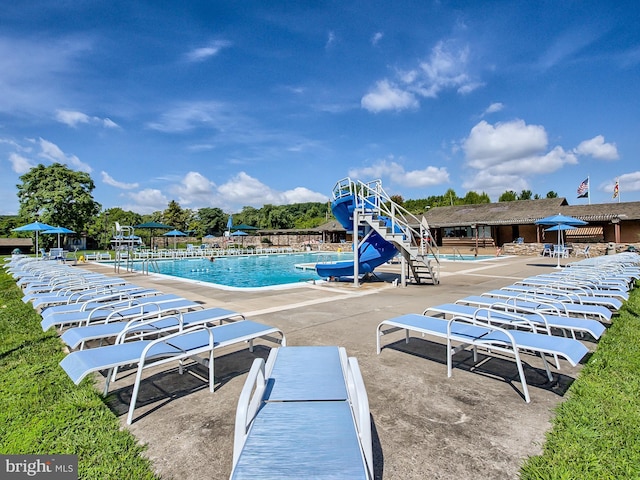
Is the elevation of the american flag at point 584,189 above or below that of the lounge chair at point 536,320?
above

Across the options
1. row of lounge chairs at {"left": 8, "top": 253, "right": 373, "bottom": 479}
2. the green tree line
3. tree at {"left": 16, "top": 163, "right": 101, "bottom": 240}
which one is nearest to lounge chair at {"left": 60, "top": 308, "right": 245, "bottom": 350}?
row of lounge chairs at {"left": 8, "top": 253, "right": 373, "bottom": 479}

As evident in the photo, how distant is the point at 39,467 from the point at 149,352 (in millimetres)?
1045

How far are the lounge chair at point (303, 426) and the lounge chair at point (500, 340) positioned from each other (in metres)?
1.58

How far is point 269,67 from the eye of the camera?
1664cm

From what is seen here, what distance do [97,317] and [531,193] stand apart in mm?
70704

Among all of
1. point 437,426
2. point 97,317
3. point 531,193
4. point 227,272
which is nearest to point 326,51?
point 227,272

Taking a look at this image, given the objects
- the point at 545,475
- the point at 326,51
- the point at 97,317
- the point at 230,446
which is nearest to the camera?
the point at 545,475

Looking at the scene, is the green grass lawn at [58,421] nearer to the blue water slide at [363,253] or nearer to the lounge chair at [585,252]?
the blue water slide at [363,253]

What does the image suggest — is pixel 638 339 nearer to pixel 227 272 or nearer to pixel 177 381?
pixel 177 381

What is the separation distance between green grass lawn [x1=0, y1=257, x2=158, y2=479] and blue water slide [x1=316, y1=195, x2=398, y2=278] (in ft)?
29.3

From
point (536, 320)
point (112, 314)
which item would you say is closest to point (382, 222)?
point (536, 320)

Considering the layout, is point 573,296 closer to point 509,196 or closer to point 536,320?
point 536,320

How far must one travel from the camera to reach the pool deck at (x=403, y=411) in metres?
2.28

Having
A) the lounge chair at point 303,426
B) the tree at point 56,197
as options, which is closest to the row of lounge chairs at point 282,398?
the lounge chair at point 303,426
